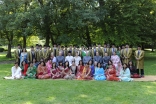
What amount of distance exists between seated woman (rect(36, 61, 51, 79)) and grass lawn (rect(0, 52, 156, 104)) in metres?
1.66

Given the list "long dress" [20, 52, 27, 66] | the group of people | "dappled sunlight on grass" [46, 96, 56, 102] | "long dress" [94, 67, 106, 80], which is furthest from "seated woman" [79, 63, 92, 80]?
"dappled sunlight on grass" [46, 96, 56, 102]

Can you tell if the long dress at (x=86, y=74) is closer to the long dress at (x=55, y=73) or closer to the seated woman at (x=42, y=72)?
the long dress at (x=55, y=73)

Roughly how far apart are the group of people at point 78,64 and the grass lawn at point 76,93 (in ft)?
5.37

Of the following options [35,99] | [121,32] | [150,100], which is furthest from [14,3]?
[150,100]

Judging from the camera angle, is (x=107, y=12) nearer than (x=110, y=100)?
No

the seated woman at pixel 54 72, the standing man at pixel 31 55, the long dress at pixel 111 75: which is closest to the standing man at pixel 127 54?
the long dress at pixel 111 75

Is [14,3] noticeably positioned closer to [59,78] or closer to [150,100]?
[59,78]

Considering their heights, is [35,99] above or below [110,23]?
below

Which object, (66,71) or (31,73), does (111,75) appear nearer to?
(66,71)

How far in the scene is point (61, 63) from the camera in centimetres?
1071

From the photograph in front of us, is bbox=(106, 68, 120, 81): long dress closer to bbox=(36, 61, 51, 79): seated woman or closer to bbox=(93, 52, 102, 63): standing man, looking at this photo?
bbox=(93, 52, 102, 63): standing man

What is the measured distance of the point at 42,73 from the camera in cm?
1023

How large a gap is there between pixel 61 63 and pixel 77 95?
4.20m

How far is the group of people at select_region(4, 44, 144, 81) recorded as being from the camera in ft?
32.4
